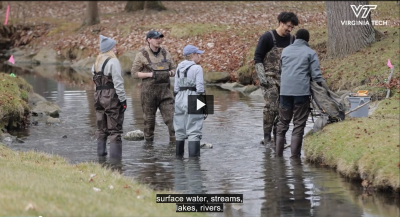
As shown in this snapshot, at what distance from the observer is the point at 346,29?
18.8 m

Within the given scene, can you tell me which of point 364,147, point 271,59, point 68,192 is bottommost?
point 68,192

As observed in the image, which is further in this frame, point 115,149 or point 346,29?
point 346,29

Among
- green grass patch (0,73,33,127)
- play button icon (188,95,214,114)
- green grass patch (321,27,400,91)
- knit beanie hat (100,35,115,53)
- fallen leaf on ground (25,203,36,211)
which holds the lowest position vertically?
fallen leaf on ground (25,203,36,211)

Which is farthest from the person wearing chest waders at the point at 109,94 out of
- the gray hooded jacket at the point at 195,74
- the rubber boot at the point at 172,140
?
the rubber boot at the point at 172,140

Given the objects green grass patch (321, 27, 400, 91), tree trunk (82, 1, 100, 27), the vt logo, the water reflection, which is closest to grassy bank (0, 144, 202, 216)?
the water reflection

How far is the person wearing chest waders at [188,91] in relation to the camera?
1143 centimetres

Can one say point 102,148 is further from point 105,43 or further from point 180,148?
point 105,43

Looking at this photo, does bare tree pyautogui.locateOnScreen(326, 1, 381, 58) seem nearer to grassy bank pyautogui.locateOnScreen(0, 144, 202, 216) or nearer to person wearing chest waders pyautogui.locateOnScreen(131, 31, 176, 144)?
person wearing chest waders pyautogui.locateOnScreen(131, 31, 176, 144)

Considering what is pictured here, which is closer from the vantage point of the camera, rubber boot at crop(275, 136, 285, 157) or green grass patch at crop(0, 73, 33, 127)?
rubber boot at crop(275, 136, 285, 157)

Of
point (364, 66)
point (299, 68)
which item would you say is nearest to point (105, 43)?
point (299, 68)

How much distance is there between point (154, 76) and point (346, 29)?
291 inches

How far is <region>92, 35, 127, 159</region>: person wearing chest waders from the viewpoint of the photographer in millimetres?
11688

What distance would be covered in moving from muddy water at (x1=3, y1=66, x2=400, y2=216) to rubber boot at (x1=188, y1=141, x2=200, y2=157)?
0.48 ft

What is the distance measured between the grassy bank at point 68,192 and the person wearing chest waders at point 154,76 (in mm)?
2954
